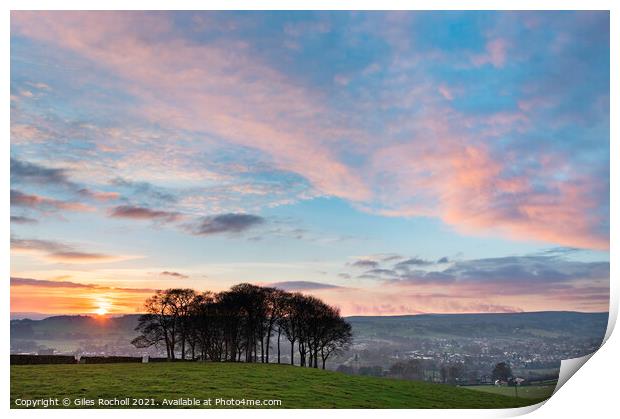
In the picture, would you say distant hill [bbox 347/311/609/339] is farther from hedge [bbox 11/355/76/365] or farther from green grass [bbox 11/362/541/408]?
hedge [bbox 11/355/76/365]

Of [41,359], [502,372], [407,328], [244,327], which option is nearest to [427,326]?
[407,328]

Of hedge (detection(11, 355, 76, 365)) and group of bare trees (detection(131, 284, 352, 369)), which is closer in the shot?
hedge (detection(11, 355, 76, 365))

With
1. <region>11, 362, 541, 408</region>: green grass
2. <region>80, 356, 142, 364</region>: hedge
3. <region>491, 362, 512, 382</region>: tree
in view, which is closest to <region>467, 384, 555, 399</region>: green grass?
<region>11, 362, 541, 408</region>: green grass

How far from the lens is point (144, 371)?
77.6 feet

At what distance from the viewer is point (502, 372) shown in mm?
24828

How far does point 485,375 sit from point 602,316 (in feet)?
25.7

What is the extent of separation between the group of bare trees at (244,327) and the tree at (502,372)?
11080mm

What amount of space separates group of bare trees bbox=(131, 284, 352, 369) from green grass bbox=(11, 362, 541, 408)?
26.8 feet

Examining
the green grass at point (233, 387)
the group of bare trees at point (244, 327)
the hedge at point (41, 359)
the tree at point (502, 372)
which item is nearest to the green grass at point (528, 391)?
the green grass at point (233, 387)

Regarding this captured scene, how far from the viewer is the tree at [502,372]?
23.4 meters

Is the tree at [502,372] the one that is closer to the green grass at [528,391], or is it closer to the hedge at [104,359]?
the green grass at [528,391]

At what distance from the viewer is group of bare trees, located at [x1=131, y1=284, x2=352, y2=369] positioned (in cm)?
3475

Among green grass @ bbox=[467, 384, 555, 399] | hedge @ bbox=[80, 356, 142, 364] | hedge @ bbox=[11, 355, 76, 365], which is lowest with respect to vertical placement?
green grass @ bbox=[467, 384, 555, 399]

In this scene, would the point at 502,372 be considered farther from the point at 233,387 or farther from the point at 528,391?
the point at 233,387
